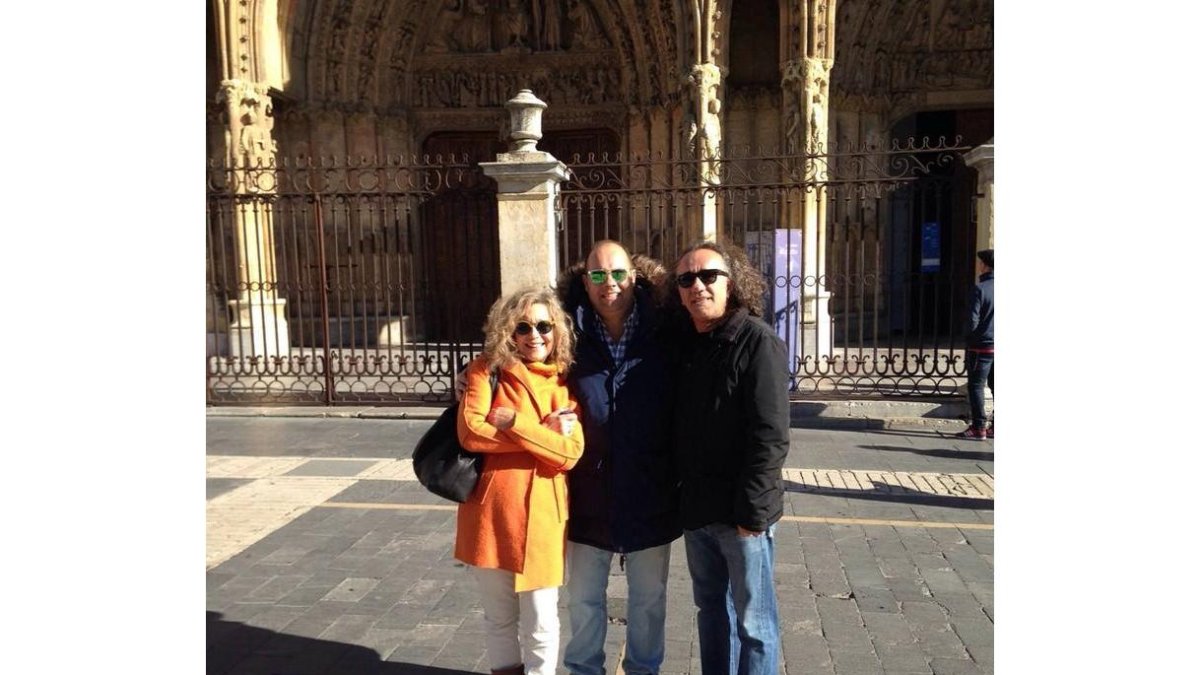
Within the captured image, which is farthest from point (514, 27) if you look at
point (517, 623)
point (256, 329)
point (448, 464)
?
point (517, 623)

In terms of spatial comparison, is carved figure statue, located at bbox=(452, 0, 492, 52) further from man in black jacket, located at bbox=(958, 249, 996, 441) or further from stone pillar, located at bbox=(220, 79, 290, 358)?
man in black jacket, located at bbox=(958, 249, 996, 441)

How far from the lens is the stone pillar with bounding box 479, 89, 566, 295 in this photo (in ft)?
27.7

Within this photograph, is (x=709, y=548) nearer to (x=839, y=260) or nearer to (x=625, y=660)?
(x=625, y=660)

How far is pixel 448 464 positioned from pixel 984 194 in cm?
810

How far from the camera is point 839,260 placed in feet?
43.7

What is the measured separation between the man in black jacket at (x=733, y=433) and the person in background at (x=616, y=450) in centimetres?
9

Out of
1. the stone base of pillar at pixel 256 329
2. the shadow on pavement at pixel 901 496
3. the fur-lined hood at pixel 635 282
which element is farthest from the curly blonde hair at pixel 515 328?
the stone base of pillar at pixel 256 329

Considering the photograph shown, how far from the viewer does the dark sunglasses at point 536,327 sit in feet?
8.73

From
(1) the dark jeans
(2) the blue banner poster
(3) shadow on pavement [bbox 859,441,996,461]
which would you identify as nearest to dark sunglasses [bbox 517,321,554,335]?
(3) shadow on pavement [bbox 859,441,996,461]

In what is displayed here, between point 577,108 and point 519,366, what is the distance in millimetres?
12673

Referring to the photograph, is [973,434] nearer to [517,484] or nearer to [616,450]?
[616,450]

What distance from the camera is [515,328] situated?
2.68 metres

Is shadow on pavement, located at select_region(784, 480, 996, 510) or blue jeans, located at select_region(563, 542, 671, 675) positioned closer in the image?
blue jeans, located at select_region(563, 542, 671, 675)

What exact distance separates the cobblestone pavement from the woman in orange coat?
38.3 inches
